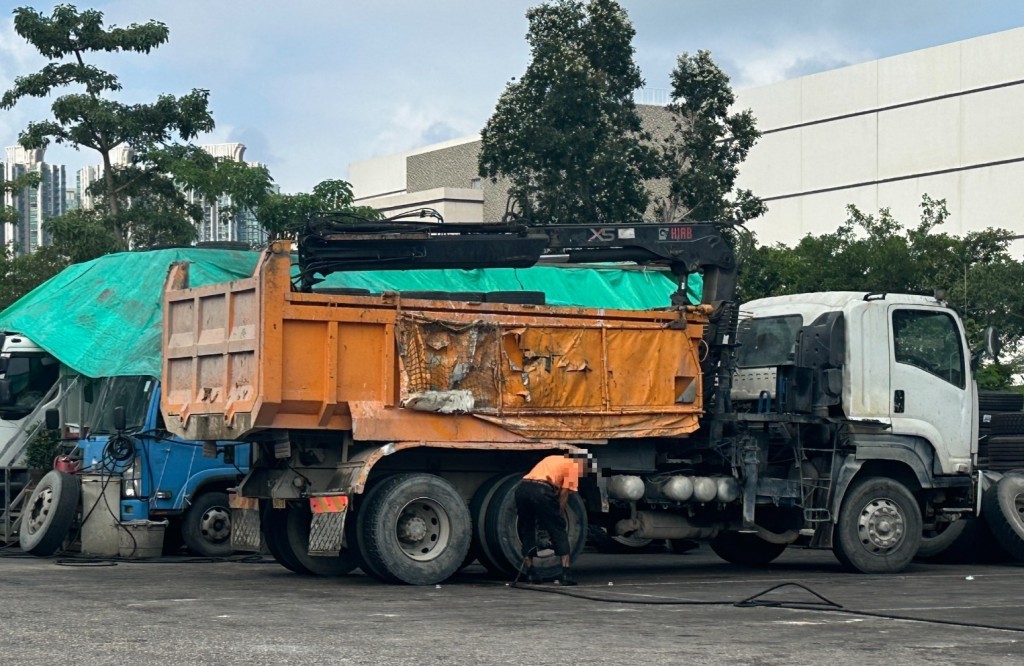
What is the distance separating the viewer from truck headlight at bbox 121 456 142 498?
59.4 ft

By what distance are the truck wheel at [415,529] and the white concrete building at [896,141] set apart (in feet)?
207

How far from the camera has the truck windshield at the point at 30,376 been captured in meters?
21.1

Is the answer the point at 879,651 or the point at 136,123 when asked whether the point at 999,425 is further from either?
the point at 136,123

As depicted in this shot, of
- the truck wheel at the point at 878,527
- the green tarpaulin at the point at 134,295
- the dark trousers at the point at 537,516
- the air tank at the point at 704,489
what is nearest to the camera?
the dark trousers at the point at 537,516

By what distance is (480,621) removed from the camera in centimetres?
1049

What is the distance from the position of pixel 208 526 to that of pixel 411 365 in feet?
18.6

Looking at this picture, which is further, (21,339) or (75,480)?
(21,339)

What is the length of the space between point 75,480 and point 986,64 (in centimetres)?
6331

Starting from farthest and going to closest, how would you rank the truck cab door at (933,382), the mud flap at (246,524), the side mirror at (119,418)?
1. the side mirror at (119,418)
2. the truck cab door at (933,382)
3. the mud flap at (246,524)

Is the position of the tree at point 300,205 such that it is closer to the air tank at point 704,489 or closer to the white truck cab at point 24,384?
the white truck cab at point 24,384

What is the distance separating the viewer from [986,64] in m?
73.4

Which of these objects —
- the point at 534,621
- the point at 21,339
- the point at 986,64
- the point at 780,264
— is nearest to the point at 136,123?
the point at 21,339

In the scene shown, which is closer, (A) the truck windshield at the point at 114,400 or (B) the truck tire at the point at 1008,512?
(B) the truck tire at the point at 1008,512

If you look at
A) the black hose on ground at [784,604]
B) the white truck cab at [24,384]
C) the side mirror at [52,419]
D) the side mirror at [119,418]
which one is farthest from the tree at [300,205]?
the black hose on ground at [784,604]
